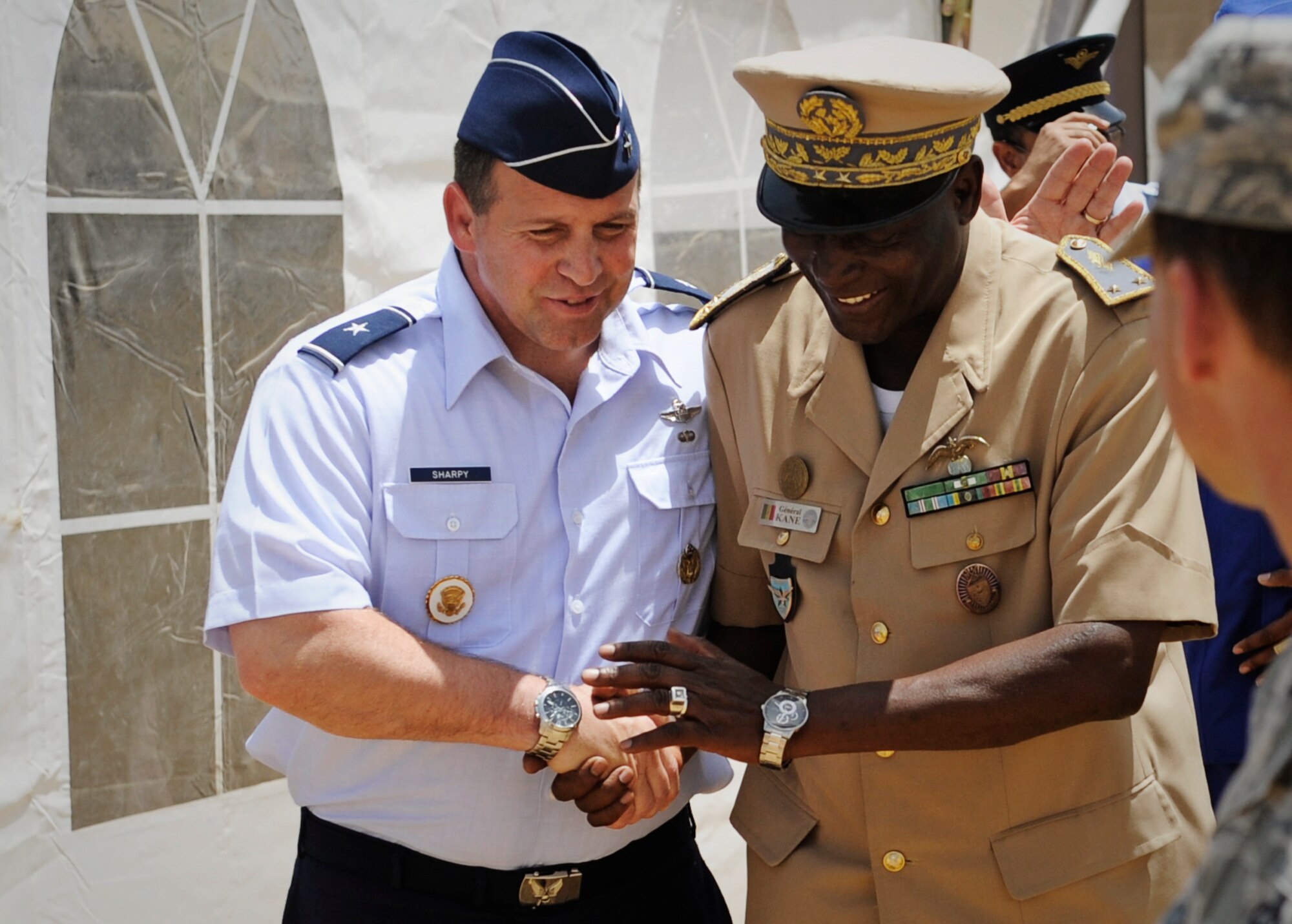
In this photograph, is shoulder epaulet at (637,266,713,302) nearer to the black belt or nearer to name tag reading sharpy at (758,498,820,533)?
name tag reading sharpy at (758,498,820,533)

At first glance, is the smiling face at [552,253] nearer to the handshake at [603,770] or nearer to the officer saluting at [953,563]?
the officer saluting at [953,563]

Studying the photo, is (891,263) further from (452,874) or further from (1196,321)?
(452,874)

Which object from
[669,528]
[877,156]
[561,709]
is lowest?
[561,709]

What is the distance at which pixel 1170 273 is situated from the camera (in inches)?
32.2

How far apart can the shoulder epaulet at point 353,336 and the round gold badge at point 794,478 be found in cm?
68

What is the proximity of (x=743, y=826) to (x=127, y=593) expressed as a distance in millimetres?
1384

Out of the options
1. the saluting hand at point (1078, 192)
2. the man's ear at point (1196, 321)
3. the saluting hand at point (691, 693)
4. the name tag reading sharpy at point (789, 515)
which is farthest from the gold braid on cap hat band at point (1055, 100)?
the man's ear at point (1196, 321)

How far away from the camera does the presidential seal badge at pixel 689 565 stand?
2.21m

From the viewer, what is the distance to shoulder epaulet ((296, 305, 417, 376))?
207cm

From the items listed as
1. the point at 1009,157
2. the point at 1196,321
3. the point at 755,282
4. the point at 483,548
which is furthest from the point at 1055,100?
the point at 1196,321

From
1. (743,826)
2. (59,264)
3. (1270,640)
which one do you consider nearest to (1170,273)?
(743,826)

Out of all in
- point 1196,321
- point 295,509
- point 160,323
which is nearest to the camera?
point 1196,321

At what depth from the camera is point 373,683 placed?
75.2 inches

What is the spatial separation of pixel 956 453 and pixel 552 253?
0.73 metres
